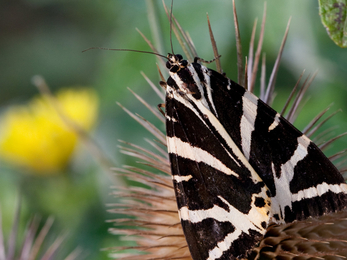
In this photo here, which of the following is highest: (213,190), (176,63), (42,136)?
(42,136)

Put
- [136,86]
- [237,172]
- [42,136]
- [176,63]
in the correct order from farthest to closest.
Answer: [42,136] < [136,86] < [176,63] < [237,172]

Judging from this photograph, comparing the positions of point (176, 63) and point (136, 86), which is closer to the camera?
point (176, 63)

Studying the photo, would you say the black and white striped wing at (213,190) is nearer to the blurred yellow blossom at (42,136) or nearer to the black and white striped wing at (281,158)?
the black and white striped wing at (281,158)

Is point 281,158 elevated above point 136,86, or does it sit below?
below

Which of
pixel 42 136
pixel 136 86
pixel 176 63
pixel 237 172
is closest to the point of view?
pixel 237 172

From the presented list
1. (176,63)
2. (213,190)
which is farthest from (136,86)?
(213,190)

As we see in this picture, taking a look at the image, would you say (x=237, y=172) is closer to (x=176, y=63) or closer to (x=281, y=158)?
(x=281, y=158)
